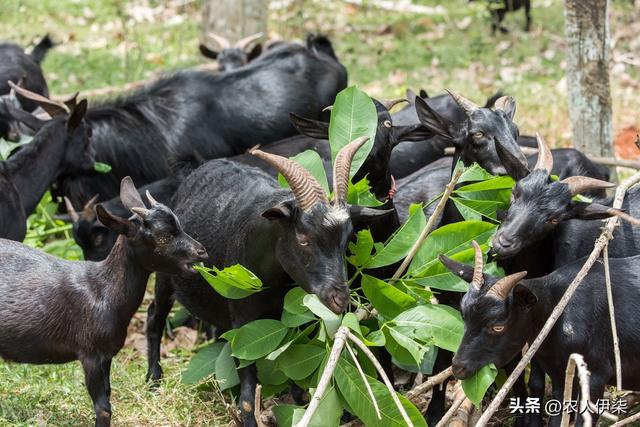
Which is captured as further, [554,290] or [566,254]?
[566,254]

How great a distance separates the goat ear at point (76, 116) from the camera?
800 centimetres

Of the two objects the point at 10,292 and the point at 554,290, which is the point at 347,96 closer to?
the point at 554,290

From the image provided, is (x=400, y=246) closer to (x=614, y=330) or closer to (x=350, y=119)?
(x=350, y=119)

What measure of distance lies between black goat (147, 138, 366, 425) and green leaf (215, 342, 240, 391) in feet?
0.72

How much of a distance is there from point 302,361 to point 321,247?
27.8 inches

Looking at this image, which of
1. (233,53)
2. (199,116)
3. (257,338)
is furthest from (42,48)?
(257,338)

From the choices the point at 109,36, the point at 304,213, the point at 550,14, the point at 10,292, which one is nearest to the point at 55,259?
the point at 10,292

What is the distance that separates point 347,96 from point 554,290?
61.8 inches

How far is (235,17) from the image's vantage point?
1211 centimetres

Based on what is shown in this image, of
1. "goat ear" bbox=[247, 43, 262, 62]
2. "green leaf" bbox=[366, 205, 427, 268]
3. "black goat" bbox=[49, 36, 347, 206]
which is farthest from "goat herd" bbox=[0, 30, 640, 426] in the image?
"goat ear" bbox=[247, 43, 262, 62]

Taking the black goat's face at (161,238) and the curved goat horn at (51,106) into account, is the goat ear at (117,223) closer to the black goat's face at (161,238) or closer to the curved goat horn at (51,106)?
the black goat's face at (161,238)

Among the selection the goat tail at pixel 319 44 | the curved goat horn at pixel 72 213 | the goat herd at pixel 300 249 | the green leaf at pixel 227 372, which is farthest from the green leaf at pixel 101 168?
the green leaf at pixel 227 372

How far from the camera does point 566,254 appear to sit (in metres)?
5.79

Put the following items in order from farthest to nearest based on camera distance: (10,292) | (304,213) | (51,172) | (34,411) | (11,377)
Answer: (51,172) < (11,377) < (34,411) < (10,292) < (304,213)
